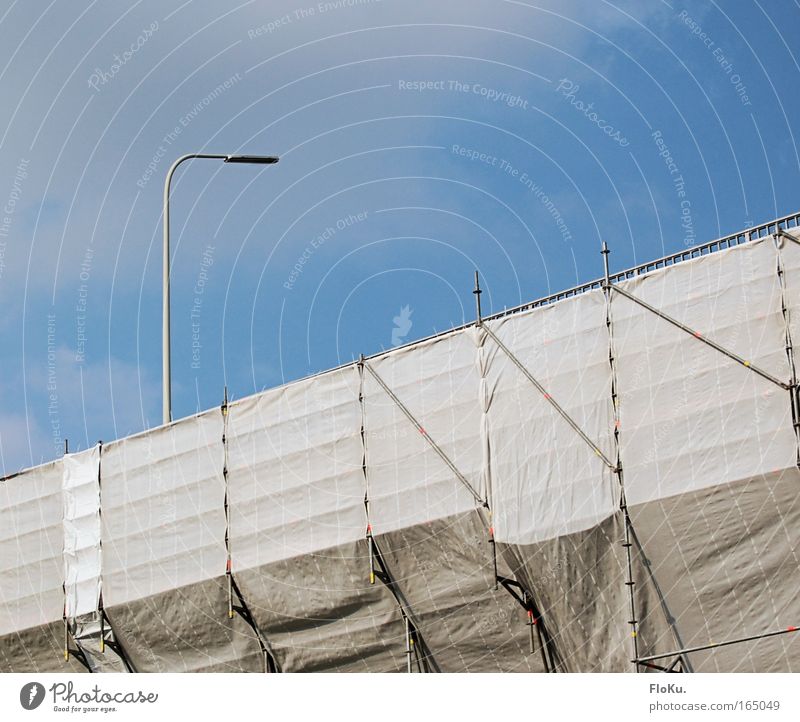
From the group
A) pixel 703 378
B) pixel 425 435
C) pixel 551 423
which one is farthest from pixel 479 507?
pixel 703 378

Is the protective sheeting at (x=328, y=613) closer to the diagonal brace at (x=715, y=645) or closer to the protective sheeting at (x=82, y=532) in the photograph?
the protective sheeting at (x=82, y=532)

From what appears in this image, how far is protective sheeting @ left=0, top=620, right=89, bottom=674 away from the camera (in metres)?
31.6

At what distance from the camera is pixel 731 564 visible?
21125mm

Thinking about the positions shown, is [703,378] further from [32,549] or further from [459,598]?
[32,549]

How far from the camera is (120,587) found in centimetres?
3053

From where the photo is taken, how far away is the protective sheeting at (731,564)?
2058 centimetres

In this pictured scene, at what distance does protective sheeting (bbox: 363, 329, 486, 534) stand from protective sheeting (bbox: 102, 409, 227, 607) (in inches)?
174

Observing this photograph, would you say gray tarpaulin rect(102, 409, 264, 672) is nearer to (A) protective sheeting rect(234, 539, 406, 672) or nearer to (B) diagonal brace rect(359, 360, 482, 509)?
(A) protective sheeting rect(234, 539, 406, 672)

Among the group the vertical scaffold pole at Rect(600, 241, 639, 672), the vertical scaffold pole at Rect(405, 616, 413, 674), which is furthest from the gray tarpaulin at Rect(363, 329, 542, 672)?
the vertical scaffold pole at Rect(600, 241, 639, 672)

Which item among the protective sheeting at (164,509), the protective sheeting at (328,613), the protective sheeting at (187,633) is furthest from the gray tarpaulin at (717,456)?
the protective sheeting at (164,509)

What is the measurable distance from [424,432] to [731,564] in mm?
6793

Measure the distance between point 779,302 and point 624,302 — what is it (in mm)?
2905
